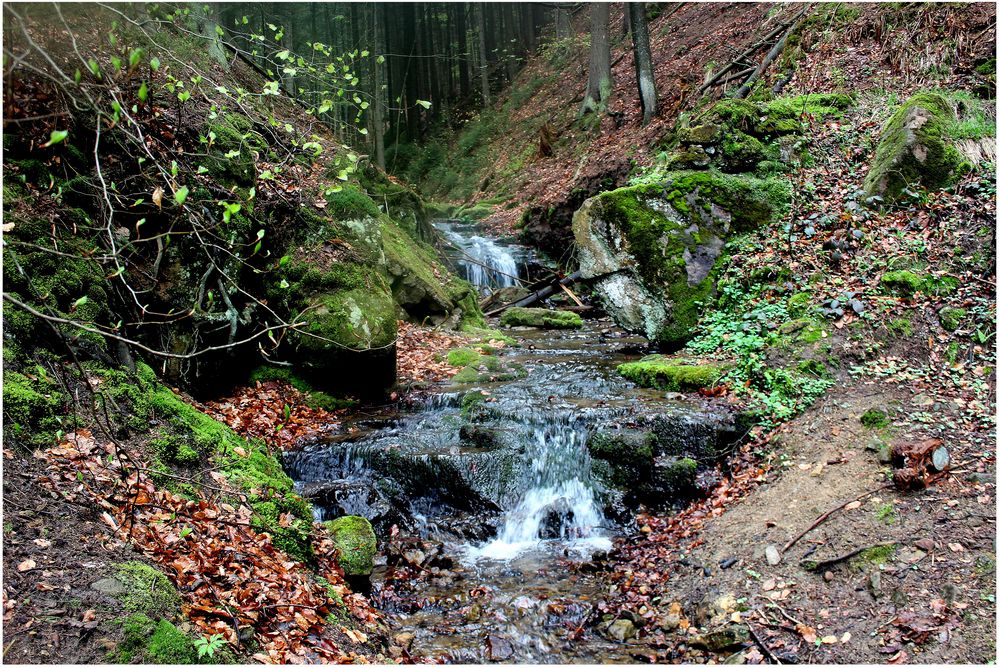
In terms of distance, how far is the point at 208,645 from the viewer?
127 inches

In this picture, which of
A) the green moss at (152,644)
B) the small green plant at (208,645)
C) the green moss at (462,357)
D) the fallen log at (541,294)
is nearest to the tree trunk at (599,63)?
the fallen log at (541,294)

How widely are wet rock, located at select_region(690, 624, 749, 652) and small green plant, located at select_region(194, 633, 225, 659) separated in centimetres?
347

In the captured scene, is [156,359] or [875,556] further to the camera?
[156,359]

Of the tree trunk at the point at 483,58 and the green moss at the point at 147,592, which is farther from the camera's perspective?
the tree trunk at the point at 483,58

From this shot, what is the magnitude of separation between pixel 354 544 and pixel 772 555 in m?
3.74

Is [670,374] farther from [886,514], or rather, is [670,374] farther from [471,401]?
[886,514]

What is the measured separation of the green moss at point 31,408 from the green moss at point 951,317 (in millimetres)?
8566

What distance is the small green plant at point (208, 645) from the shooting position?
3.20m

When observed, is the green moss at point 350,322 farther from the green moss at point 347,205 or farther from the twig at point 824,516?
the twig at point 824,516

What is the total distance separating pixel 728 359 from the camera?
8.05m

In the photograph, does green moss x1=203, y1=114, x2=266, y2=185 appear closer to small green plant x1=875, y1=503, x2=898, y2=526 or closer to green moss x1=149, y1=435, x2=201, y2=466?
green moss x1=149, y1=435, x2=201, y2=466

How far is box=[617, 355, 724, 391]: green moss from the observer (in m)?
7.85

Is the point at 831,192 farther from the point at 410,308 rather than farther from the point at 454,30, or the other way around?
the point at 454,30

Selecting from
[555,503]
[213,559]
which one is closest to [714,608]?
[555,503]
